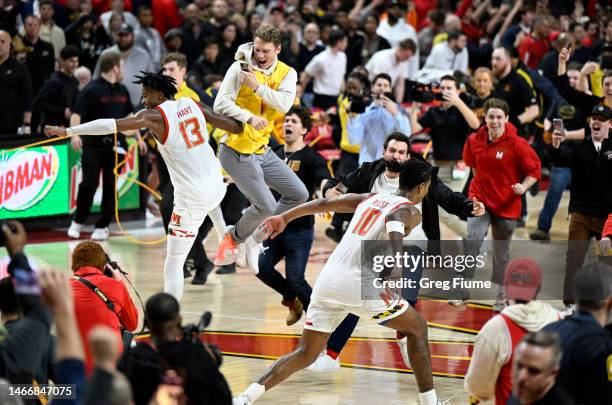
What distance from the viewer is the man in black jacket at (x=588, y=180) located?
12.1m

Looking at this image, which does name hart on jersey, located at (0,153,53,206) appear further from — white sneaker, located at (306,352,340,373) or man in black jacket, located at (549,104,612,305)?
man in black jacket, located at (549,104,612,305)

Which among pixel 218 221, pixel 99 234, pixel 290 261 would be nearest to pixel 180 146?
pixel 218 221

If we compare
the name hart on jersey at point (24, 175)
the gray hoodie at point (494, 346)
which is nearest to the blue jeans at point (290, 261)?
the gray hoodie at point (494, 346)

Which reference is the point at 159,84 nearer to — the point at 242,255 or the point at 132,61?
the point at 242,255

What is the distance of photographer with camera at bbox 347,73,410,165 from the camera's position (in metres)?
14.8

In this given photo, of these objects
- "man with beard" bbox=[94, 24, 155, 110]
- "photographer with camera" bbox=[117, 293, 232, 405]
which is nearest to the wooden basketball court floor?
"photographer with camera" bbox=[117, 293, 232, 405]

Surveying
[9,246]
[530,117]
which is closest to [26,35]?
[530,117]

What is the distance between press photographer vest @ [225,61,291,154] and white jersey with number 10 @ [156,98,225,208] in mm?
386

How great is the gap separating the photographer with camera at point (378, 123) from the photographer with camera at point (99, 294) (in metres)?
6.23

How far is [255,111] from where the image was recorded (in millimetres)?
11289

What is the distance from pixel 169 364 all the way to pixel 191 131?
4.37 meters

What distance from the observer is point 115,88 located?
16.7m

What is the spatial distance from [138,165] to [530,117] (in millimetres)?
5615

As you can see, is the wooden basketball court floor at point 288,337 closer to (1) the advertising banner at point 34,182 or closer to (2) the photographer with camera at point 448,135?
(1) the advertising banner at point 34,182
